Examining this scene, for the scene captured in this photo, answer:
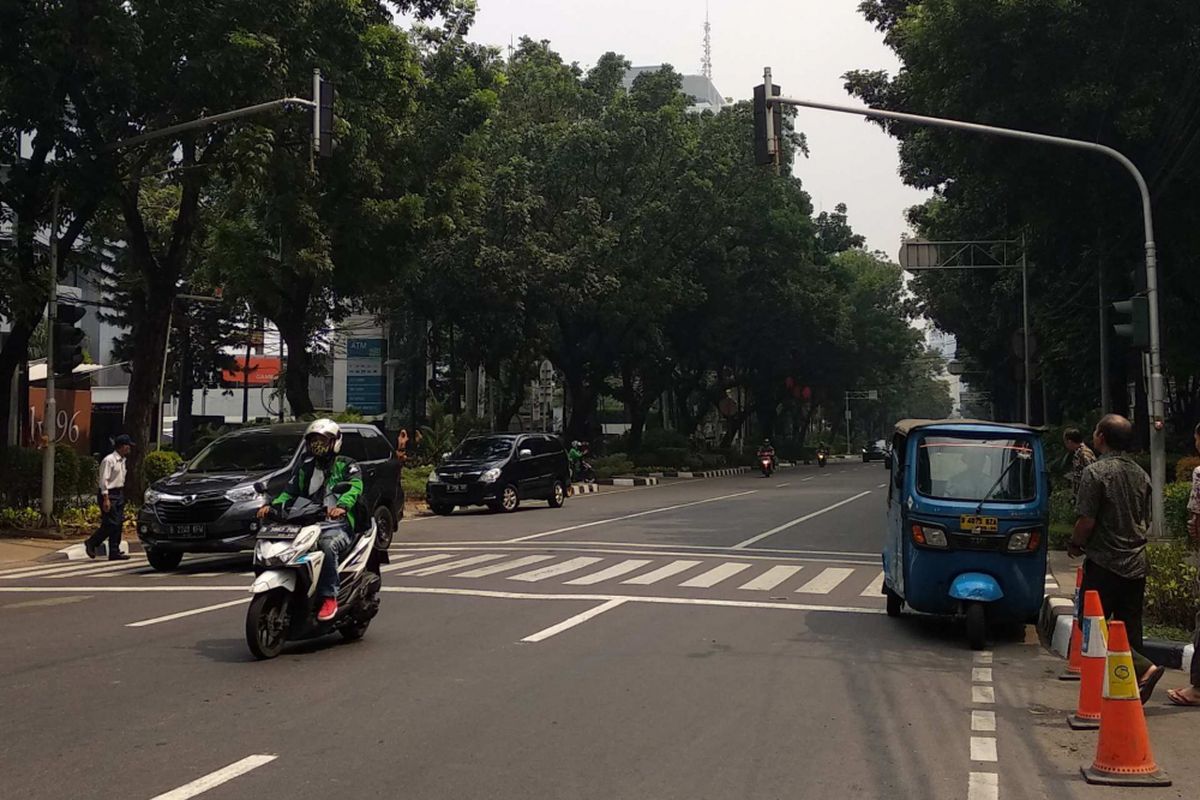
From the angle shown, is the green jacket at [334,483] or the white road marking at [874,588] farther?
the white road marking at [874,588]

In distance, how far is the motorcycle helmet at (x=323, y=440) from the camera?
8781 millimetres

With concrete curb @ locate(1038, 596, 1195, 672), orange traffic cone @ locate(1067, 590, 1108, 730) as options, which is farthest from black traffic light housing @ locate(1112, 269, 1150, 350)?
orange traffic cone @ locate(1067, 590, 1108, 730)

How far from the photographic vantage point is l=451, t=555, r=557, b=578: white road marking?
14227 millimetres

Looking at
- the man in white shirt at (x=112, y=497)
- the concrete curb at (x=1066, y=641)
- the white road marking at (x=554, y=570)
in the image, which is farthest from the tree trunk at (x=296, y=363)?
the concrete curb at (x=1066, y=641)

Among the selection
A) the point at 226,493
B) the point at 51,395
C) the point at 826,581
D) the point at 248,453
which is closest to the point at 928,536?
the point at 826,581

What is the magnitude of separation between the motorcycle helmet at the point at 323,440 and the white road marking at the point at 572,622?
228cm

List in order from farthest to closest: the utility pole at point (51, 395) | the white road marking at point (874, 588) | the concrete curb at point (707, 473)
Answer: the concrete curb at point (707, 473), the utility pole at point (51, 395), the white road marking at point (874, 588)

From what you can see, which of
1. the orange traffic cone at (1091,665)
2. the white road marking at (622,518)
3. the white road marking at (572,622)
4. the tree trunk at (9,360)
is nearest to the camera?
the orange traffic cone at (1091,665)

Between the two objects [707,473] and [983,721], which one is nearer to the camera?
[983,721]

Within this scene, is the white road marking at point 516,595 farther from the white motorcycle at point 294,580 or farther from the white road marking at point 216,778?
the white road marking at point 216,778

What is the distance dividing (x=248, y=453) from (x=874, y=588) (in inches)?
327

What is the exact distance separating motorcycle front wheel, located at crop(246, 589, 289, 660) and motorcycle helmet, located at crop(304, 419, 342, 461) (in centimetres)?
107

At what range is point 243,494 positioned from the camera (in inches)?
555

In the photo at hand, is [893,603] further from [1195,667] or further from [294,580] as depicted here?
[294,580]
